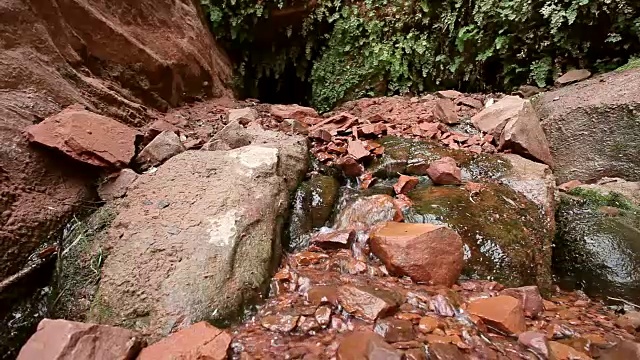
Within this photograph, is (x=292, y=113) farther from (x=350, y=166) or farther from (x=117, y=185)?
(x=117, y=185)

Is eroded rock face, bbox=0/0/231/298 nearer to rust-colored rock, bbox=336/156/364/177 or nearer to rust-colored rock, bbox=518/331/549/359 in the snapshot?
rust-colored rock, bbox=336/156/364/177

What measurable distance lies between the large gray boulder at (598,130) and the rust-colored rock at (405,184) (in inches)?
70.3

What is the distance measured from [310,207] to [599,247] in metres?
2.30

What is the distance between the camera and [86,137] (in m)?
2.92

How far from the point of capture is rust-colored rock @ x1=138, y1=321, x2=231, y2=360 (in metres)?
1.81

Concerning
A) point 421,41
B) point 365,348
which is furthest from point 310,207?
point 421,41

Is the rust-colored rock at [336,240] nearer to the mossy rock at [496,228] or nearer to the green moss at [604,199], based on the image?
the mossy rock at [496,228]

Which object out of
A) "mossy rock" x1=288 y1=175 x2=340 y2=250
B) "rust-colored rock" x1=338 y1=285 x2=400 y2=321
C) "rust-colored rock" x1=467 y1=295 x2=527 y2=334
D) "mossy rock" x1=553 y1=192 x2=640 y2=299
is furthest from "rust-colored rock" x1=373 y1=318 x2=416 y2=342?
"mossy rock" x1=553 y1=192 x2=640 y2=299

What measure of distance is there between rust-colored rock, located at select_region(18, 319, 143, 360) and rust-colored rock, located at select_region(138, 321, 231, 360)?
0.32ft

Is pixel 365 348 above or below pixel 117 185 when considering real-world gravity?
below

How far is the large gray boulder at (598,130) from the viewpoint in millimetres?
3924

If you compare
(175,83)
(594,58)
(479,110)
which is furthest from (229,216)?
(594,58)

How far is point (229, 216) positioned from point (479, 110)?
4.19m

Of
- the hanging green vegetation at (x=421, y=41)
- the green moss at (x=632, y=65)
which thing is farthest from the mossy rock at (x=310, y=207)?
the hanging green vegetation at (x=421, y=41)
